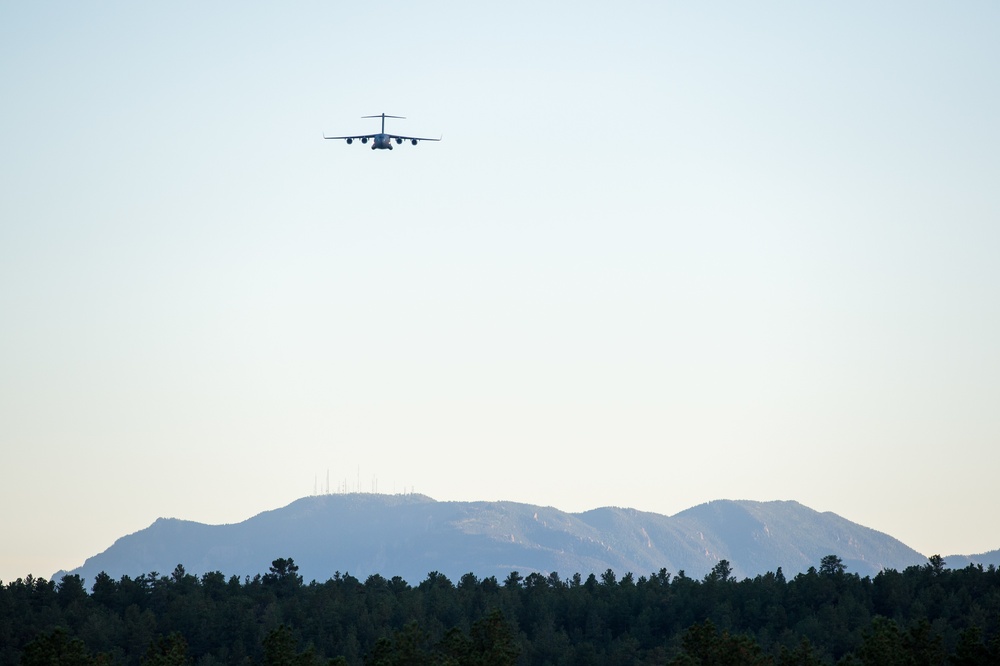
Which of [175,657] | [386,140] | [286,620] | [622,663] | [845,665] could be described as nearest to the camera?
[845,665]

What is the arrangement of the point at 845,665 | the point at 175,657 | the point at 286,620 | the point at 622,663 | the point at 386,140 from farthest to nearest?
the point at 286,620 → the point at 386,140 → the point at 622,663 → the point at 175,657 → the point at 845,665

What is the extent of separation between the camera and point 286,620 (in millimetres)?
197000

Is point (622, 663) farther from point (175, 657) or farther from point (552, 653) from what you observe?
point (175, 657)

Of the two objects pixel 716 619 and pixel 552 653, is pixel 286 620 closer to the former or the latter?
pixel 552 653

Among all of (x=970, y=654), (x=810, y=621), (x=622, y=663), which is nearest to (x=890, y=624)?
(x=970, y=654)

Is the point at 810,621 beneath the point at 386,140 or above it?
beneath

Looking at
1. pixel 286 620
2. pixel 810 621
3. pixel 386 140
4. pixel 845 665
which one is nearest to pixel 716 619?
pixel 810 621

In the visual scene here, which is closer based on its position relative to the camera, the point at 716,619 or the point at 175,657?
the point at 175,657

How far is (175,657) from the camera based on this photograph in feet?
406

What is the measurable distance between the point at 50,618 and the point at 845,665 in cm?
11655

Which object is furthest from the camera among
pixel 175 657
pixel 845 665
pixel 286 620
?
pixel 286 620

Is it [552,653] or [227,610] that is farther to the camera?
[227,610]

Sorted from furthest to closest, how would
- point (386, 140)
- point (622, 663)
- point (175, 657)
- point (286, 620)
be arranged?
point (286, 620)
point (386, 140)
point (622, 663)
point (175, 657)

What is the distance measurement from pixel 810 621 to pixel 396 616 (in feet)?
168
